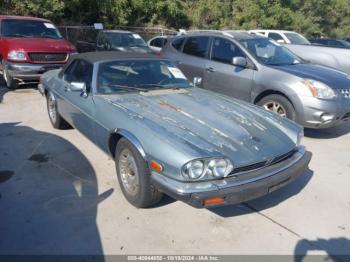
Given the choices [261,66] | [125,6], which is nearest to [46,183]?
[261,66]

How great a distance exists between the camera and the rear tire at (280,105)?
538 centimetres

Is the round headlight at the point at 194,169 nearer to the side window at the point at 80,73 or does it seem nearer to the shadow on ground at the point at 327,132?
the side window at the point at 80,73

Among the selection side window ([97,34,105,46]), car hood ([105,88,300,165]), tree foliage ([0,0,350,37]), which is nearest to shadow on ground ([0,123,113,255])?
car hood ([105,88,300,165])

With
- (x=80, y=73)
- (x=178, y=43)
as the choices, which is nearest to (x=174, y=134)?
(x=80, y=73)

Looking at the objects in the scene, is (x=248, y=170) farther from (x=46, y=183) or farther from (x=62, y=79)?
(x=62, y=79)

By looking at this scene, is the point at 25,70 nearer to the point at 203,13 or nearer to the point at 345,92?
the point at 345,92

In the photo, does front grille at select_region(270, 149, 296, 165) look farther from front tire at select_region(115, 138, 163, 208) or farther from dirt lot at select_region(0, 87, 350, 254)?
front tire at select_region(115, 138, 163, 208)

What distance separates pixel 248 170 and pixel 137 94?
1.75 meters

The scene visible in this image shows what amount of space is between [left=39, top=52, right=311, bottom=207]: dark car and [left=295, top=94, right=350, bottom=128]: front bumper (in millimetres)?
1514

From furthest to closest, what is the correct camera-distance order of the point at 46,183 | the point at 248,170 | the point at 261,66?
1. the point at 261,66
2. the point at 46,183
3. the point at 248,170

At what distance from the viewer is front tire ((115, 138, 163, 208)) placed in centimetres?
314

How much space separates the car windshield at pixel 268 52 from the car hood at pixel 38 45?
502 cm

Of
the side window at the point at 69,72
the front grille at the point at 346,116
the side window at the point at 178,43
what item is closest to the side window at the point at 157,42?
the side window at the point at 178,43

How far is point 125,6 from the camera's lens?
777 inches
